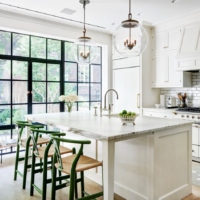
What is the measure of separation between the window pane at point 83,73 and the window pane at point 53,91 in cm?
63

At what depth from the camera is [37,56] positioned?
4719 millimetres

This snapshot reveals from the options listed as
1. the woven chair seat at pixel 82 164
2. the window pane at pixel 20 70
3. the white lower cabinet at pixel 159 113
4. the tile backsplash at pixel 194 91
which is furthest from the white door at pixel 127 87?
the woven chair seat at pixel 82 164

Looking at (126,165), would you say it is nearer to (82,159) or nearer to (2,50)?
(82,159)

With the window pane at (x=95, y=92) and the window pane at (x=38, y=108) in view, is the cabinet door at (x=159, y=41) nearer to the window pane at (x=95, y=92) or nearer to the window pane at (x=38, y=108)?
the window pane at (x=95, y=92)

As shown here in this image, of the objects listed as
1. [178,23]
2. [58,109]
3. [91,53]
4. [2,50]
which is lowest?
[58,109]

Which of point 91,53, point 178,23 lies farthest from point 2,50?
point 178,23

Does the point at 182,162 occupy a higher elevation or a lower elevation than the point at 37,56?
lower

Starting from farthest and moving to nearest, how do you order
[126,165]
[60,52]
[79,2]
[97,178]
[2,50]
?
1. [60,52]
2. [2,50]
3. [79,2]
4. [97,178]
5. [126,165]

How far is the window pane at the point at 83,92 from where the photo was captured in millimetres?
5410

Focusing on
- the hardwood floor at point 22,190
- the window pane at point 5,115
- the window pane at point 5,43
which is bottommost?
the hardwood floor at point 22,190

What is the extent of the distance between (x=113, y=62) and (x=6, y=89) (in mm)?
2658

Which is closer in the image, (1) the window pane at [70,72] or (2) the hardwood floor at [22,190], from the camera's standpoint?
(2) the hardwood floor at [22,190]

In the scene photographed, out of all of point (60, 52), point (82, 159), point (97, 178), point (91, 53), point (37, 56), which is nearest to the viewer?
point (82, 159)

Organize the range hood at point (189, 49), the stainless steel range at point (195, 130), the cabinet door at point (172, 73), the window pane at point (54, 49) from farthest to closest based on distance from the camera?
the window pane at point (54, 49), the cabinet door at point (172, 73), the range hood at point (189, 49), the stainless steel range at point (195, 130)
